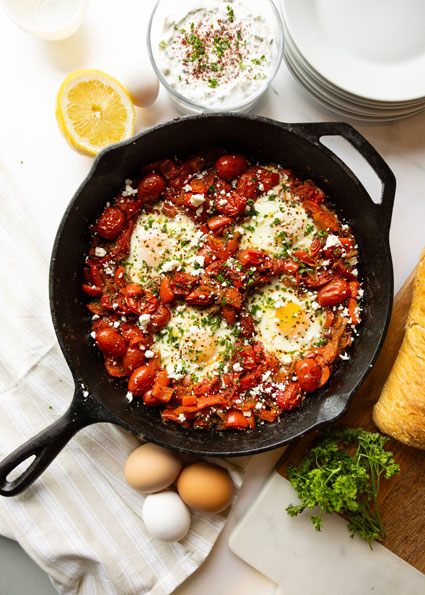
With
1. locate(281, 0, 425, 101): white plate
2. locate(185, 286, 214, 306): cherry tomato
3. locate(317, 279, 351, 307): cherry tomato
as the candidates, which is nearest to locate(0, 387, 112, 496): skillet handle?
locate(185, 286, 214, 306): cherry tomato

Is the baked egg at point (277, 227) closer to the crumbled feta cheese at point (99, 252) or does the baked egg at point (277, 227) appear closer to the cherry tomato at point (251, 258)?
the cherry tomato at point (251, 258)

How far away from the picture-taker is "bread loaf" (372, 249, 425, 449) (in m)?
3.11

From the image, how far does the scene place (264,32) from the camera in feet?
11.2

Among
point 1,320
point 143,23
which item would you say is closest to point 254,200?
point 143,23

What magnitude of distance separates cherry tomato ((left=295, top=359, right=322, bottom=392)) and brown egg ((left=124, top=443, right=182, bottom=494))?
0.92 meters

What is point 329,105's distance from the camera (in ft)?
11.8

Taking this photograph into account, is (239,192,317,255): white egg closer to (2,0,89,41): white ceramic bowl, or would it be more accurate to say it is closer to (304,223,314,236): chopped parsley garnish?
(304,223,314,236): chopped parsley garnish

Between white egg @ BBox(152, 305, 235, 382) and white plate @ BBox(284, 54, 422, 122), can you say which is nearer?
white egg @ BBox(152, 305, 235, 382)

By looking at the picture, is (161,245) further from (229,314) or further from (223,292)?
(229,314)

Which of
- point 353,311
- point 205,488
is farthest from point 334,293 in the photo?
point 205,488

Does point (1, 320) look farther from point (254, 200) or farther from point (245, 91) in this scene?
point (245, 91)

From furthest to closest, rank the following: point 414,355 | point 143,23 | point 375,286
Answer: point 143,23
point 375,286
point 414,355

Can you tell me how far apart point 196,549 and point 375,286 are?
2039 millimetres

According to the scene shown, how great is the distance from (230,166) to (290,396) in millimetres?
1497
